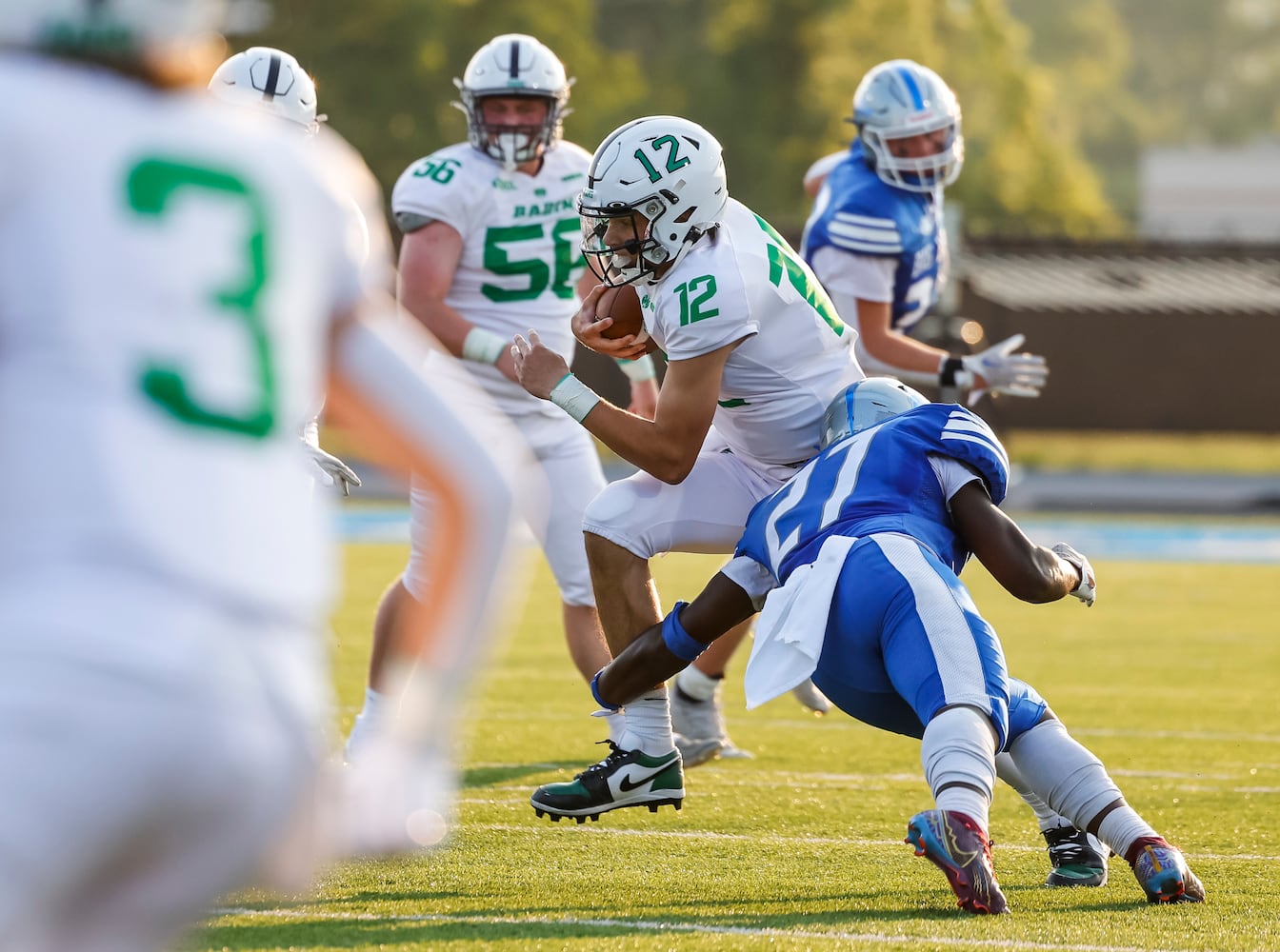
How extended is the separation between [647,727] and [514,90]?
82.1 inches

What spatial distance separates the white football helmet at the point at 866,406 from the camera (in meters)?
4.32

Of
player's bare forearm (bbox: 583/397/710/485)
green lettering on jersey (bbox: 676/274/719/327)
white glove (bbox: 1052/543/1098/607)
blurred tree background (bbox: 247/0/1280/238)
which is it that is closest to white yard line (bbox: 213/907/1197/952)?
white glove (bbox: 1052/543/1098/607)

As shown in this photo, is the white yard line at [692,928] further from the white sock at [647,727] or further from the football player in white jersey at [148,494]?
the football player in white jersey at [148,494]

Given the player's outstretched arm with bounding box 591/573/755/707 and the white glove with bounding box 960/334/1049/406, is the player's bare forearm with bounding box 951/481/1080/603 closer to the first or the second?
the player's outstretched arm with bounding box 591/573/755/707

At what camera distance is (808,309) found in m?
4.50

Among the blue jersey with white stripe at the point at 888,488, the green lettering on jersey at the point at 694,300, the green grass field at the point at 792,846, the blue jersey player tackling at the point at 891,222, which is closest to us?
the green grass field at the point at 792,846

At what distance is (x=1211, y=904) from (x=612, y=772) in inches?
50.7

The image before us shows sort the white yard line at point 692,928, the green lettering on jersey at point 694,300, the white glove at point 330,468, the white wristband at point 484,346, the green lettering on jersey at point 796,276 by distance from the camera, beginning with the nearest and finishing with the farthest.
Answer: the white yard line at point 692,928 → the green lettering on jersey at point 694,300 → the green lettering on jersey at point 796,276 → the white glove at point 330,468 → the white wristband at point 484,346

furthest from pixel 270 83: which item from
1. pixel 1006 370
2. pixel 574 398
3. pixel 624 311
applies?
pixel 1006 370

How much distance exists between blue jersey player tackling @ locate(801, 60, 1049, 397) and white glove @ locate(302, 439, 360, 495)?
1.87m

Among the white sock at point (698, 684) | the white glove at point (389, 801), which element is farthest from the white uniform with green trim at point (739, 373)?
the white glove at point (389, 801)

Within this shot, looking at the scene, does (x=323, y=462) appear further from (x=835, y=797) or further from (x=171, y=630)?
(x=171, y=630)

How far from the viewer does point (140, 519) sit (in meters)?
1.49

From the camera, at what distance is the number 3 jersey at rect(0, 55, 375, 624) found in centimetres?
148
